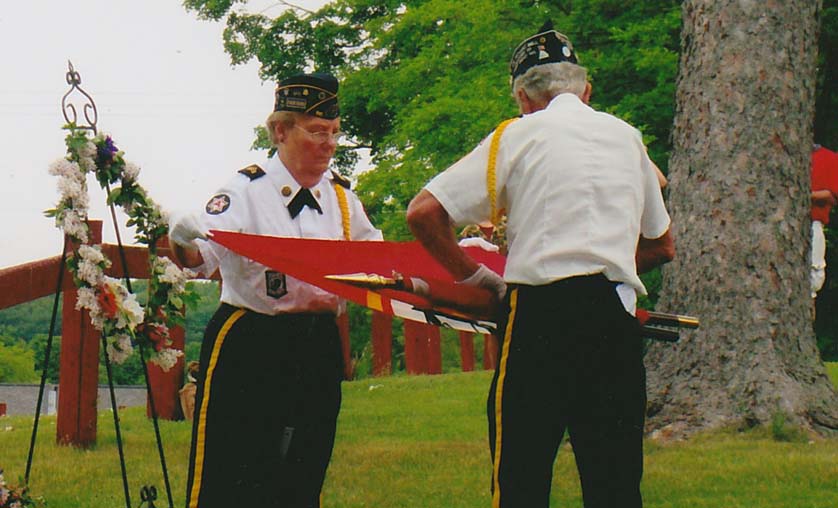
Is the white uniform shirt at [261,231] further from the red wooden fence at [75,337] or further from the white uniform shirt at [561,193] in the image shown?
the red wooden fence at [75,337]

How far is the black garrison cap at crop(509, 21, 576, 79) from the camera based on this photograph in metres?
4.36

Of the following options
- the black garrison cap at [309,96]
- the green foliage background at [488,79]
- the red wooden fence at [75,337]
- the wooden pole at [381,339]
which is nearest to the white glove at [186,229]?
the black garrison cap at [309,96]

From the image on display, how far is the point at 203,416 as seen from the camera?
471 centimetres

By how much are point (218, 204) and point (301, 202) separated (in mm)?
328

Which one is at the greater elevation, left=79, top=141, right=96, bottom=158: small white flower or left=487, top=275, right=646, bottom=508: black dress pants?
left=79, top=141, right=96, bottom=158: small white flower

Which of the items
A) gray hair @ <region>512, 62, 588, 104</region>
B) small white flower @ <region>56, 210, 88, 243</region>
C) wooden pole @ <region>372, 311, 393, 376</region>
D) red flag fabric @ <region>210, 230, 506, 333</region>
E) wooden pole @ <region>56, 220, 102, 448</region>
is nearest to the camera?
gray hair @ <region>512, 62, 588, 104</region>

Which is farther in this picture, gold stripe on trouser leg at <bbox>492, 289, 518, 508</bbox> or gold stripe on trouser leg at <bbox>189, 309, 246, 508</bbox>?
gold stripe on trouser leg at <bbox>189, 309, 246, 508</bbox>

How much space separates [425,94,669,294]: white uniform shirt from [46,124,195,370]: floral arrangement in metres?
1.82

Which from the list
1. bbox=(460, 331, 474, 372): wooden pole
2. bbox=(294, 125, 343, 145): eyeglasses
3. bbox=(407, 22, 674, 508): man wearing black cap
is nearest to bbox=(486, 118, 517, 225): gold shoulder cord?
bbox=(407, 22, 674, 508): man wearing black cap

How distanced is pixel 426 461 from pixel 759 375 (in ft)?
7.92

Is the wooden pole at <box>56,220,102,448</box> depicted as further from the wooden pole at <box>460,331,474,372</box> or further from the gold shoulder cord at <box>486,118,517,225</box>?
the wooden pole at <box>460,331,474,372</box>

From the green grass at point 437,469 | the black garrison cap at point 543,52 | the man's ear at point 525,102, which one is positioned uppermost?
the black garrison cap at point 543,52

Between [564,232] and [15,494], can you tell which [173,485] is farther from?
[564,232]

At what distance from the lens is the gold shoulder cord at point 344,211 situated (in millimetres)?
5113
